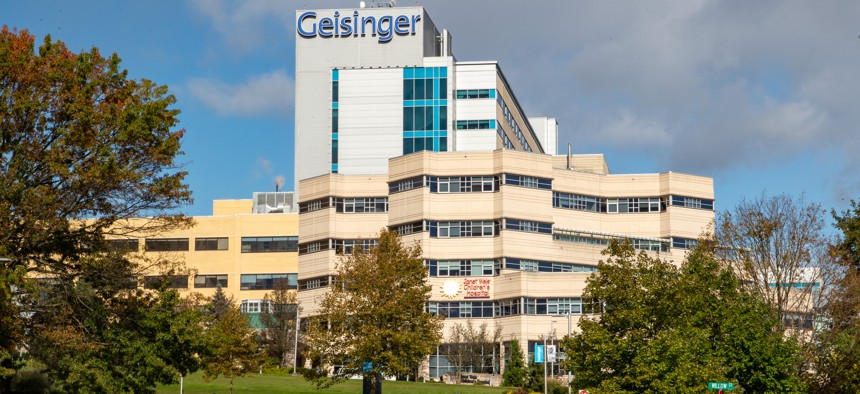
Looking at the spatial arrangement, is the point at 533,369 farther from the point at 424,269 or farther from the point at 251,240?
the point at 251,240

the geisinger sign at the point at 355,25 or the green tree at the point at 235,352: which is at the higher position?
the geisinger sign at the point at 355,25

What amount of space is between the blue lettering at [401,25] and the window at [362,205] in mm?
28272

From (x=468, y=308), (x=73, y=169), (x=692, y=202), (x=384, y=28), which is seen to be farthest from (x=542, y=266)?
(x=73, y=169)

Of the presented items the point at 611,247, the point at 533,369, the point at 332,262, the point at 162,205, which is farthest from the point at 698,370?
the point at 332,262

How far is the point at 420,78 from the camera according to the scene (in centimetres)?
12688

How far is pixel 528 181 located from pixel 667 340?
60720mm

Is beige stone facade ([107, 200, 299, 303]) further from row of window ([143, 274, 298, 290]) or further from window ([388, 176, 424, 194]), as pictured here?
window ([388, 176, 424, 194])

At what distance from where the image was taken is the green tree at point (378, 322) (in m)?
60.5

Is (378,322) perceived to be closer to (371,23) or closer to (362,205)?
(362,205)

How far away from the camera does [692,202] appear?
4360 inches

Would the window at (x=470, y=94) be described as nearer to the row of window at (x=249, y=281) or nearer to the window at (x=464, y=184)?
the window at (x=464, y=184)

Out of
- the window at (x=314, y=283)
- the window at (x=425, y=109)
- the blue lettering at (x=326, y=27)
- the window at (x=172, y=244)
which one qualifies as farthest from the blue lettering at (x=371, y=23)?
the window at (x=314, y=283)

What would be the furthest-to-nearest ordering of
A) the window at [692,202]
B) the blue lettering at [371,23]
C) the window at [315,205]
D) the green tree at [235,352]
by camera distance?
the blue lettering at [371,23] → the window at [692,202] → the window at [315,205] → the green tree at [235,352]

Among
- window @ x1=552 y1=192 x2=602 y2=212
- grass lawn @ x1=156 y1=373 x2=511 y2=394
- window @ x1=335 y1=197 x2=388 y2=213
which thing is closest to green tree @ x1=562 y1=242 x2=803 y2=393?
grass lawn @ x1=156 y1=373 x2=511 y2=394
